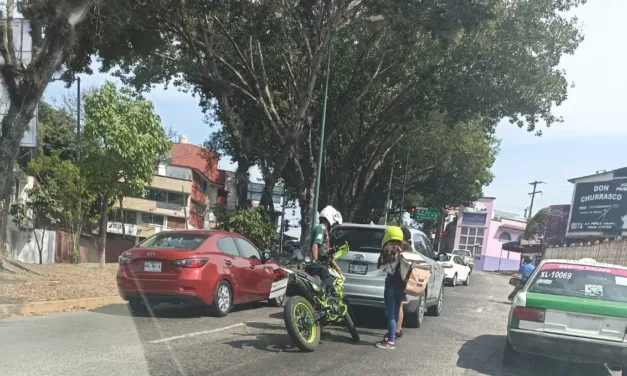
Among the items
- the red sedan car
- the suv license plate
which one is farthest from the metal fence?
the red sedan car

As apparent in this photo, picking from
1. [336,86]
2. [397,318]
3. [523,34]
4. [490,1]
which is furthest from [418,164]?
[397,318]

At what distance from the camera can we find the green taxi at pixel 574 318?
648 cm

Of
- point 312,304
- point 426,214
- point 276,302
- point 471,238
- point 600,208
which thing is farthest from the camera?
point 471,238

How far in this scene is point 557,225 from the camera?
59062 mm

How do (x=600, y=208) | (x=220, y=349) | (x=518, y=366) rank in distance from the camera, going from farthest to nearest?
(x=600, y=208) → (x=518, y=366) → (x=220, y=349)

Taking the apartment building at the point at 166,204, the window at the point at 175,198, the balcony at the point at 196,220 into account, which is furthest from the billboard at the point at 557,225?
the window at the point at 175,198

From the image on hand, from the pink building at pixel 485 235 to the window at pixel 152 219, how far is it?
37288 mm

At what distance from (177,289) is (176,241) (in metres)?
1.02

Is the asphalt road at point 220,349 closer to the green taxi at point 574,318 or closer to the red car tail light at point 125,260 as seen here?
the green taxi at point 574,318

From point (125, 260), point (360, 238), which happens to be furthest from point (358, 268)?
point (125, 260)

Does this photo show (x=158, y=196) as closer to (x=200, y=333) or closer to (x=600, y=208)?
(x=600, y=208)

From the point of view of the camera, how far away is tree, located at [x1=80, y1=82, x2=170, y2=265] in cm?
1625

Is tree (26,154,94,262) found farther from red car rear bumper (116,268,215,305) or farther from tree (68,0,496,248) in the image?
red car rear bumper (116,268,215,305)

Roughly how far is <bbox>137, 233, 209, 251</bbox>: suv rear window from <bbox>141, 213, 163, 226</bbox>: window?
41.1m
